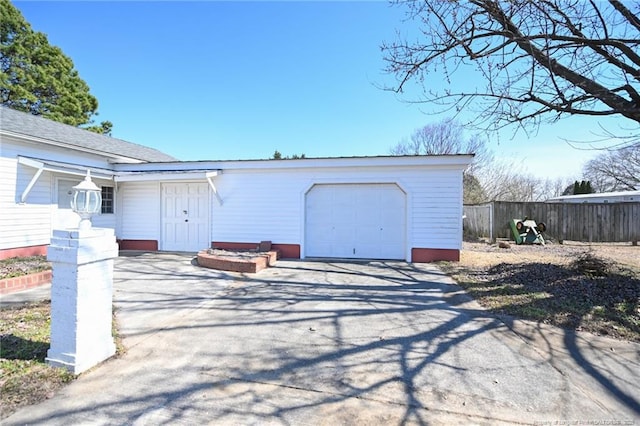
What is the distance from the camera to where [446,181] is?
8367mm

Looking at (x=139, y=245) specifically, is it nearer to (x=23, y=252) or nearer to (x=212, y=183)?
(x=23, y=252)

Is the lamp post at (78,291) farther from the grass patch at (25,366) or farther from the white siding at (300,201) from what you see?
the white siding at (300,201)

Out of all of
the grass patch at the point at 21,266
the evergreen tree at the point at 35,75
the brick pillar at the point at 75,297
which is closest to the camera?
the brick pillar at the point at 75,297

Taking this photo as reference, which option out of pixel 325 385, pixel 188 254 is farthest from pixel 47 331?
pixel 188 254

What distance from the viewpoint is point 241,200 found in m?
9.43

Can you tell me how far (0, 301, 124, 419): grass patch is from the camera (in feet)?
7.48

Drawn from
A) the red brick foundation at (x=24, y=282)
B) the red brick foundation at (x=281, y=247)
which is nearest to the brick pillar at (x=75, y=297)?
the red brick foundation at (x=24, y=282)

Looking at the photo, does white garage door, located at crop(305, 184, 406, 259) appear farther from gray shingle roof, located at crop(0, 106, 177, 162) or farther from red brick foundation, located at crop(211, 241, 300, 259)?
gray shingle roof, located at crop(0, 106, 177, 162)

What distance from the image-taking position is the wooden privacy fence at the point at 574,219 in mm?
12961

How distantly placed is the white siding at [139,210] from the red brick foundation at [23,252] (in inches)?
84.5

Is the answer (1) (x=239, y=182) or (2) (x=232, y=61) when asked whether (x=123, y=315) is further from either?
(2) (x=232, y=61)

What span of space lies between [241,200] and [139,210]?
3.64 metres

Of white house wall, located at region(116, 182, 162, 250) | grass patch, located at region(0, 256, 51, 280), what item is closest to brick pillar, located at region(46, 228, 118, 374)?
grass patch, located at region(0, 256, 51, 280)

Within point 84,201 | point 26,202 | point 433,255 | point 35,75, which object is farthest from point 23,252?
point 35,75
